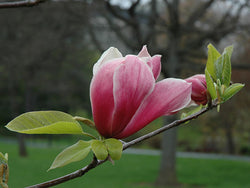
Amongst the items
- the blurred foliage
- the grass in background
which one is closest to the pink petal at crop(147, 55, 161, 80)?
the grass in background

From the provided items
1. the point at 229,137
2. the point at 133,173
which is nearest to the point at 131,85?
the point at 133,173

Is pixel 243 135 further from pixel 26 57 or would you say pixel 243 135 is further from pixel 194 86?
pixel 194 86

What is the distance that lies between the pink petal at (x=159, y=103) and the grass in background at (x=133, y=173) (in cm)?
682

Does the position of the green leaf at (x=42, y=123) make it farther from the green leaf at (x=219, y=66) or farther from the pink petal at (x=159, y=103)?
the green leaf at (x=219, y=66)

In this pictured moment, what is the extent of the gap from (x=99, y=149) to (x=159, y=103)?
84 millimetres

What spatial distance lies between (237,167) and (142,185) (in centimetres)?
399

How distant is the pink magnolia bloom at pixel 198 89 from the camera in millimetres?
547

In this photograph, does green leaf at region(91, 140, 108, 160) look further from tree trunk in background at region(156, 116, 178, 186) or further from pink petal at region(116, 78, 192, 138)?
tree trunk in background at region(156, 116, 178, 186)

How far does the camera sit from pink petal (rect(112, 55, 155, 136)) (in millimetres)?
422

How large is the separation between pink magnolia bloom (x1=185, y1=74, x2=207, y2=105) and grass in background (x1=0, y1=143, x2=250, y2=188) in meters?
6.74

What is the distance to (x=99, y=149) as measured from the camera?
424 millimetres

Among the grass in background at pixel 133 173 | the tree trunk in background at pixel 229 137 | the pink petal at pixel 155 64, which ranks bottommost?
the tree trunk in background at pixel 229 137

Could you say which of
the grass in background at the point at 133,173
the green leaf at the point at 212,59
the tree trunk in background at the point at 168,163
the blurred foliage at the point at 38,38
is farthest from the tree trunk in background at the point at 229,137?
the green leaf at the point at 212,59

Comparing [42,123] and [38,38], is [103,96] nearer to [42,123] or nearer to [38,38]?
[42,123]
